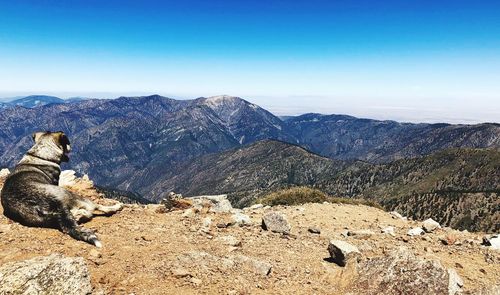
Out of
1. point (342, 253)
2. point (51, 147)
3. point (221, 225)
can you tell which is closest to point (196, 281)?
point (342, 253)

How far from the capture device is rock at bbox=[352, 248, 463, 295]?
10.1 meters

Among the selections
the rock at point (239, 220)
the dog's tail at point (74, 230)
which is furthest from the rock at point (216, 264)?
the rock at point (239, 220)

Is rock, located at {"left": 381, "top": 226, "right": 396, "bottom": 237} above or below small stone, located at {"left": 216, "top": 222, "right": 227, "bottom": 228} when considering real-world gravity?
below

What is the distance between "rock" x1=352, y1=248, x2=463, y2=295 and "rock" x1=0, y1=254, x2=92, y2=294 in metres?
7.13

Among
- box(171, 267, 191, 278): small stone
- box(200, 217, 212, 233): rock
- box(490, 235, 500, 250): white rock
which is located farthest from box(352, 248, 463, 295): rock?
box(200, 217, 212, 233): rock

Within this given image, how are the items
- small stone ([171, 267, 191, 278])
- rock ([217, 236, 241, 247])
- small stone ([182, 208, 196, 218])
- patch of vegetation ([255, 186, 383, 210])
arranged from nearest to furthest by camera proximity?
small stone ([171, 267, 191, 278]) → rock ([217, 236, 241, 247]) → small stone ([182, 208, 196, 218]) → patch of vegetation ([255, 186, 383, 210])

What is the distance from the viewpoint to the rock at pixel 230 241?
1321 centimetres

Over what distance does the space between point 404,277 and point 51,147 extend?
12.5m

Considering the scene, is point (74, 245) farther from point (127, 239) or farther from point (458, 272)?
point (458, 272)

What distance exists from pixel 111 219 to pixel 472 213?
192m

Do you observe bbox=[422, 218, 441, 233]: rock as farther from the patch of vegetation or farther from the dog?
the dog

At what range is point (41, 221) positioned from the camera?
1184 centimetres

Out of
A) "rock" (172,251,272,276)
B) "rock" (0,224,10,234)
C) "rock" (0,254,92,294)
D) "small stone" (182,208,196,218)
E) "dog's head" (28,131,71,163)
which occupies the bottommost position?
"small stone" (182,208,196,218)

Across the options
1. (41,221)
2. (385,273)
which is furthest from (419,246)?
(41,221)
